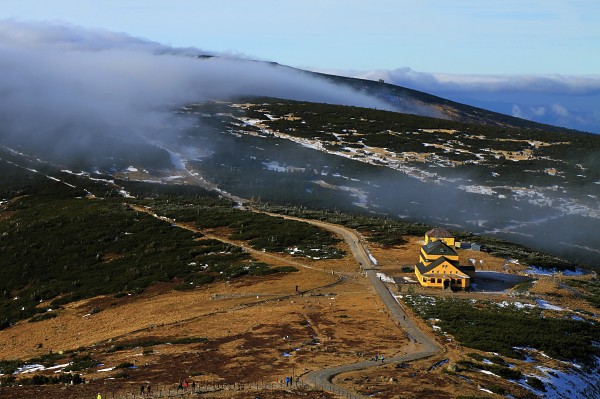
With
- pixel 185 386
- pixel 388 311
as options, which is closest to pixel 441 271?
pixel 388 311

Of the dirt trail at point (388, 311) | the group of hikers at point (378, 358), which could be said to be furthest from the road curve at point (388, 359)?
the group of hikers at point (378, 358)

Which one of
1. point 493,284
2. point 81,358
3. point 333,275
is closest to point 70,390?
point 81,358

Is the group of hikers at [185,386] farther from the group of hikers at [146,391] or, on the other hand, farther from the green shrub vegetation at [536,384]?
the green shrub vegetation at [536,384]

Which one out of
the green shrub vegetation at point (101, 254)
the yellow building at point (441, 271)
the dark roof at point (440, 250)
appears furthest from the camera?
the green shrub vegetation at point (101, 254)

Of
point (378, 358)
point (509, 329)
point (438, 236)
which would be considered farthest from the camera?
point (438, 236)

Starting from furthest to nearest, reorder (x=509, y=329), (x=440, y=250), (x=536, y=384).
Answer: (x=440, y=250)
(x=509, y=329)
(x=536, y=384)

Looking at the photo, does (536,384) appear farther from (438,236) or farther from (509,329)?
(438,236)

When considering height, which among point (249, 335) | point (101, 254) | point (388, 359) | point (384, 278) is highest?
point (388, 359)

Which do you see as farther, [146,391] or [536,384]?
[536,384]

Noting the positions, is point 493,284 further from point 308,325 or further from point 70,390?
point 70,390

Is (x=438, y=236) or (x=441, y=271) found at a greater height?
(x=438, y=236)

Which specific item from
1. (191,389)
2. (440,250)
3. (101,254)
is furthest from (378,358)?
(101,254)
